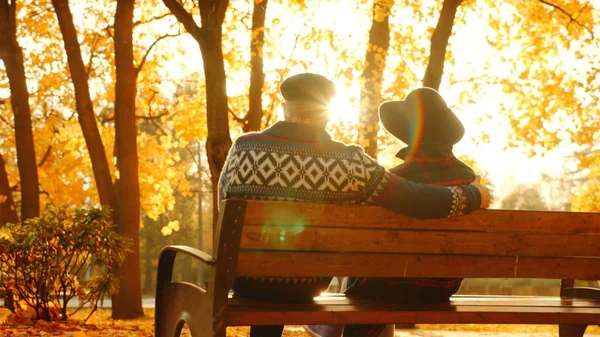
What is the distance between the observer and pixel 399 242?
4.04 metres

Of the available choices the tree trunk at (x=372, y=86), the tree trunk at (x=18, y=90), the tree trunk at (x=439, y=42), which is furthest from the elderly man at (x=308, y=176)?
the tree trunk at (x=18, y=90)

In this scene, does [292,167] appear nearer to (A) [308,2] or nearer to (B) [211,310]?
(B) [211,310]

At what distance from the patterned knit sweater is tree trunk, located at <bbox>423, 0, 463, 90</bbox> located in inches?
282

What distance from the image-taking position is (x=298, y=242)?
383 centimetres

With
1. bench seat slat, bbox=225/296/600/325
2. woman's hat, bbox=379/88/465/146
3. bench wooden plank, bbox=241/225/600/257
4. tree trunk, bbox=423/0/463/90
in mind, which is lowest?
bench seat slat, bbox=225/296/600/325

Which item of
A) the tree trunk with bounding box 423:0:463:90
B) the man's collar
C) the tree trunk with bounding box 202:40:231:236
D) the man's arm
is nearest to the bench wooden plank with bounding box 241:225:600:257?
the man's arm

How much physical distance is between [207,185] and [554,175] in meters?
32.7

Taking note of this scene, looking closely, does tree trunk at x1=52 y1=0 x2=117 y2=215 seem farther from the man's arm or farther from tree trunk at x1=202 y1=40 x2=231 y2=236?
the man's arm

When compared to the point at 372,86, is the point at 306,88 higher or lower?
lower

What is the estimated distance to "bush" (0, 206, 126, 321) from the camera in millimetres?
8375

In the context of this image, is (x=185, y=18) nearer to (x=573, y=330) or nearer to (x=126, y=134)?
(x=573, y=330)

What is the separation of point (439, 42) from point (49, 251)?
5.60m

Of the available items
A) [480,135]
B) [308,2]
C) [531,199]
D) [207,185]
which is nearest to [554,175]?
[531,199]

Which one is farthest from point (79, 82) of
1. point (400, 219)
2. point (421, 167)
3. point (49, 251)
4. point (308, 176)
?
point (400, 219)
